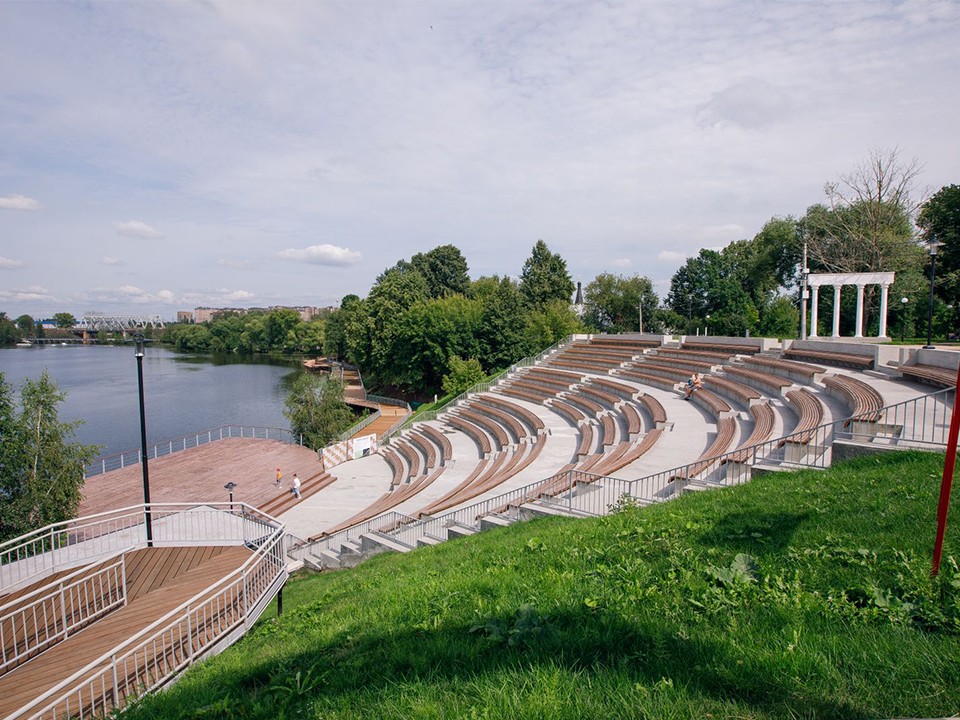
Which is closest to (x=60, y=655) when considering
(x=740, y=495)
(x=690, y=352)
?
(x=740, y=495)

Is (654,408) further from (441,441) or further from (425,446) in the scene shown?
(425,446)

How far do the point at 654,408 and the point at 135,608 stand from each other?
1785 cm

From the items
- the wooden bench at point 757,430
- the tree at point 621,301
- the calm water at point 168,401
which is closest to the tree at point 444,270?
the tree at point 621,301

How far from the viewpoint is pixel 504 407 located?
30.0 meters

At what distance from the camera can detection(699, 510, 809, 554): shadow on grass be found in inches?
232

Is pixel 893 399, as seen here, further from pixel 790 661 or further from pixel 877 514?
pixel 790 661

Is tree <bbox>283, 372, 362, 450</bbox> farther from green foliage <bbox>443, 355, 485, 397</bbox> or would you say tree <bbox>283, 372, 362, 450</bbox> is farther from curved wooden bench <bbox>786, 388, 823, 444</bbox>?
curved wooden bench <bbox>786, 388, 823, 444</bbox>

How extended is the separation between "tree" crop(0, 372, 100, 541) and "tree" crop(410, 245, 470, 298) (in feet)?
193

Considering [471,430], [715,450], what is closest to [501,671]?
[715,450]

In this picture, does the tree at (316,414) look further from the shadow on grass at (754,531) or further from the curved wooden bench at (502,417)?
the shadow on grass at (754,531)

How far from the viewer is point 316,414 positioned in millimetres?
33625

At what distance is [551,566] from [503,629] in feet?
6.49

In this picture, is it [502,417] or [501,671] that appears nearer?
[501,671]

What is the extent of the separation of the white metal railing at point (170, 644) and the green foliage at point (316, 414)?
24022 millimetres
